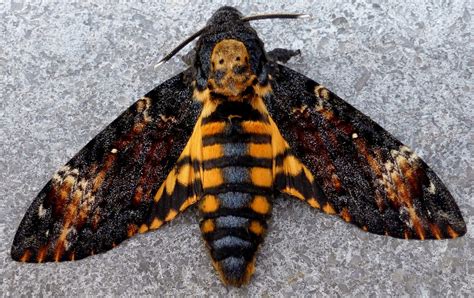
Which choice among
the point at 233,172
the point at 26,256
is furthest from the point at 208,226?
the point at 26,256

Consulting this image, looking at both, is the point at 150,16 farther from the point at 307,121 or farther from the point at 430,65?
the point at 430,65

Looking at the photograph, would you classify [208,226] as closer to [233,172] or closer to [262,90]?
[233,172]

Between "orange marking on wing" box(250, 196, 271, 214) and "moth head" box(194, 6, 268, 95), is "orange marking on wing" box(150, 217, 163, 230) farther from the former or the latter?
"moth head" box(194, 6, 268, 95)

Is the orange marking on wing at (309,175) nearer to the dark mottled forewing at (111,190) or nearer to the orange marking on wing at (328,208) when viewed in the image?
the orange marking on wing at (328,208)

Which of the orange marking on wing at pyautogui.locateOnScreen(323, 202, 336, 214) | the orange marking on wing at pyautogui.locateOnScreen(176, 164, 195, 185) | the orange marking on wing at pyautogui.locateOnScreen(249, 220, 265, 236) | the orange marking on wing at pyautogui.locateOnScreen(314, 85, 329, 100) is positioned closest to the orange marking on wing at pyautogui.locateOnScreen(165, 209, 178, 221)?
the orange marking on wing at pyautogui.locateOnScreen(176, 164, 195, 185)

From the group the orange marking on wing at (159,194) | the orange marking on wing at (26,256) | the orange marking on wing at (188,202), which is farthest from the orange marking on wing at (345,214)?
the orange marking on wing at (26,256)

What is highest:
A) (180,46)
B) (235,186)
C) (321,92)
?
(180,46)
